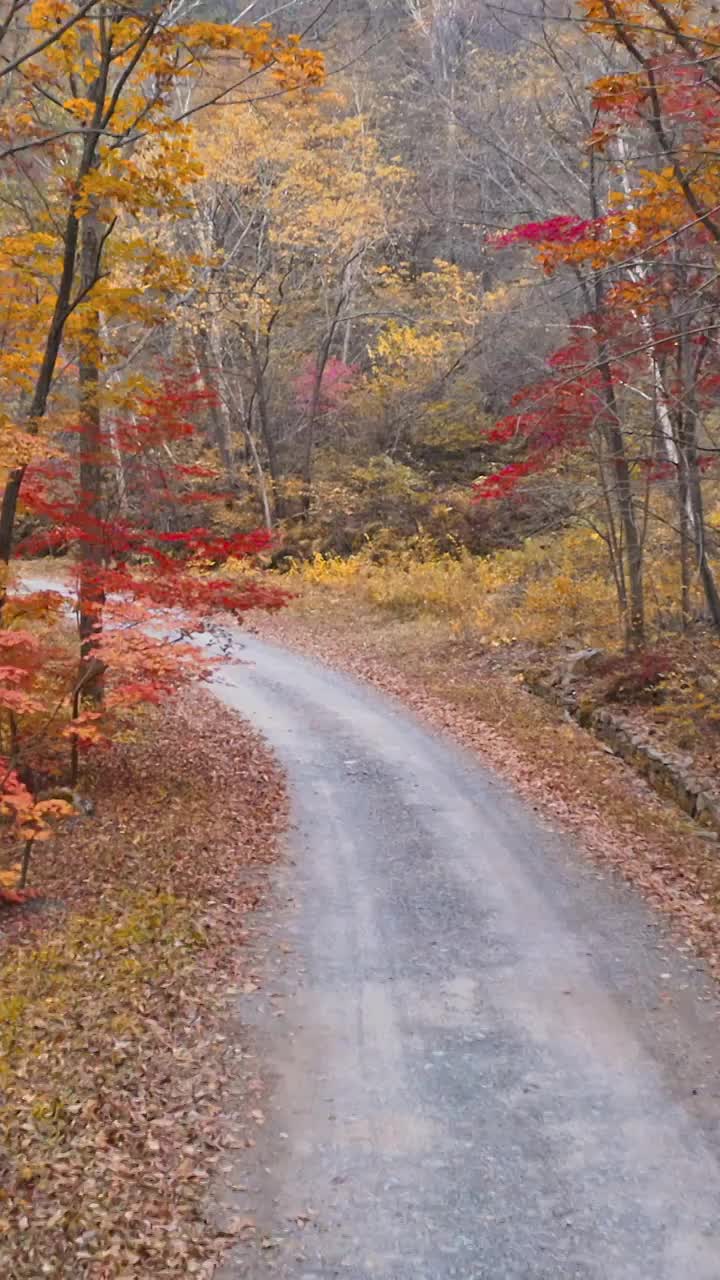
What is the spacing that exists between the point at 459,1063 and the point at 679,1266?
6.16ft

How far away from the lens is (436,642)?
63.3 ft

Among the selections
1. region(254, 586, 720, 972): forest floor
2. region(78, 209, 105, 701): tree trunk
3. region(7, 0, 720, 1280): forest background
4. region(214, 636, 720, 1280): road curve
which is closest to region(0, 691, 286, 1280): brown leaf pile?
region(7, 0, 720, 1280): forest background

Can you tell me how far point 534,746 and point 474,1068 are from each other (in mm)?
7203

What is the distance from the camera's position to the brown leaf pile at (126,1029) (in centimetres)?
467

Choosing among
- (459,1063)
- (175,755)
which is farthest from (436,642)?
(459,1063)

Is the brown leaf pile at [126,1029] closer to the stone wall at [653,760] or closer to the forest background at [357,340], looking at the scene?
the forest background at [357,340]

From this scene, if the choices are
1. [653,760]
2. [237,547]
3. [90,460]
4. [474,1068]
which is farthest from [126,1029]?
[653,760]

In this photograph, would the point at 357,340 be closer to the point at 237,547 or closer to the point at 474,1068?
the point at 237,547

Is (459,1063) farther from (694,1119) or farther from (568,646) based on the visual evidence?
(568,646)

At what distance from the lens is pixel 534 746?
12.9 m

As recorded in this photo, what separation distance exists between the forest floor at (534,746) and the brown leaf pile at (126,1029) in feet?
11.4

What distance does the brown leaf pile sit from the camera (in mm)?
4668

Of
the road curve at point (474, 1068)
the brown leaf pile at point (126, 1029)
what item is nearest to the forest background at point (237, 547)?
the brown leaf pile at point (126, 1029)

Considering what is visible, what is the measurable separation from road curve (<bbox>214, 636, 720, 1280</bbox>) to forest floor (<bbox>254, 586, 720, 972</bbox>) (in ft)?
1.43
